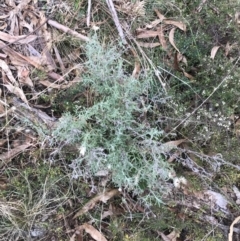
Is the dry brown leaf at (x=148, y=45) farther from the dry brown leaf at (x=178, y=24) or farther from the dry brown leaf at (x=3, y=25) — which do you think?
the dry brown leaf at (x=3, y=25)

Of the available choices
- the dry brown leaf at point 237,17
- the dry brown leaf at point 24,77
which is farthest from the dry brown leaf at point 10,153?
the dry brown leaf at point 237,17

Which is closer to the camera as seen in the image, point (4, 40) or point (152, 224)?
point (152, 224)

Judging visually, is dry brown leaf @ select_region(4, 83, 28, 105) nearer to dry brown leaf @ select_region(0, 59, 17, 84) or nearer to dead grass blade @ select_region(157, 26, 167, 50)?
dry brown leaf @ select_region(0, 59, 17, 84)

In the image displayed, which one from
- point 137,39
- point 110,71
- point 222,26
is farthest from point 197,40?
point 110,71

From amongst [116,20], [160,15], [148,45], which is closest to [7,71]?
[116,20]

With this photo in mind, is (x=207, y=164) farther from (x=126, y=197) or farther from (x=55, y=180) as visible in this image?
(x=55, y=180)

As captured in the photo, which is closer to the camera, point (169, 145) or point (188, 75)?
point (169, 145)

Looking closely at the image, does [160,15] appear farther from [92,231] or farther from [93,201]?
[92,231]
